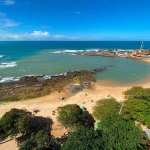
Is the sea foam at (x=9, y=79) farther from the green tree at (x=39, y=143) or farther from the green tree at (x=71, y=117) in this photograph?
the green tree at (x=39, y=143)

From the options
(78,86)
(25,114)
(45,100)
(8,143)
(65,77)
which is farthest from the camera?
(65,77)

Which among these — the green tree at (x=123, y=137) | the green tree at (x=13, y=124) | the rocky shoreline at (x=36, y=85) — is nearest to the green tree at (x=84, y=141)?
the green tree at (x=123, y=137)

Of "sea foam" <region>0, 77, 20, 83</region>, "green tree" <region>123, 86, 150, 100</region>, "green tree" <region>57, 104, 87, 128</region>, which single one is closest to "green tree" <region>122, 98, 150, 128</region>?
"green tree" <region>123, 86, 150, 100</region>

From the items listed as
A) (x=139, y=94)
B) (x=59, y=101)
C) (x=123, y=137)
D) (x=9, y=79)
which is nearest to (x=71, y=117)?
(x=123, y=137)

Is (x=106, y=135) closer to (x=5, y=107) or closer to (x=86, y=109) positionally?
(x=86, y=109)

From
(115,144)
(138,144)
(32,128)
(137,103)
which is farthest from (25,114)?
(137,103)

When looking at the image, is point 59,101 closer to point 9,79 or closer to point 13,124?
point 13,124
